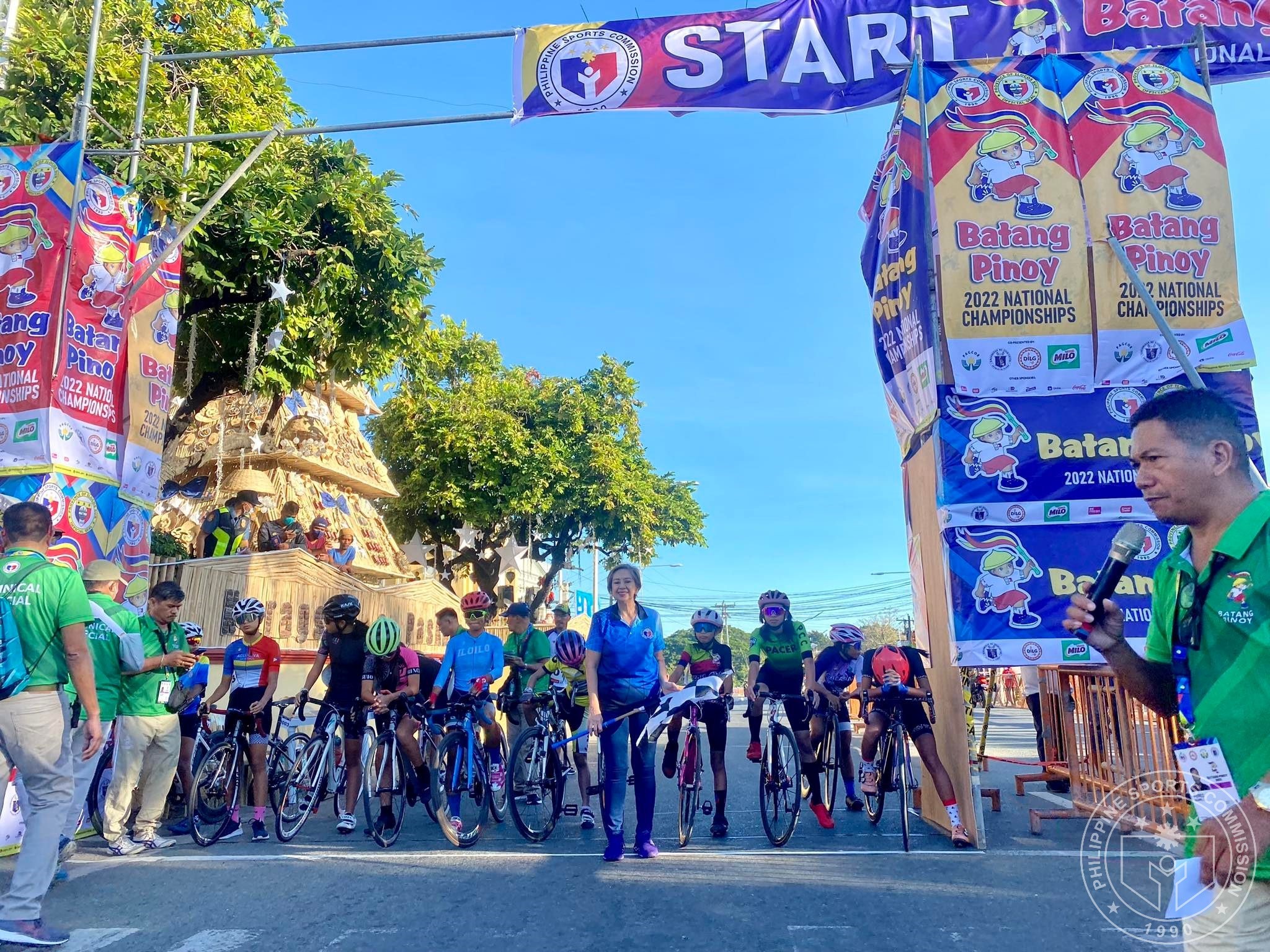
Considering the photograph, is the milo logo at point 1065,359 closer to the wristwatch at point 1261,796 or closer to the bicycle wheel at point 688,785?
the bicycle wheel at point 688,785

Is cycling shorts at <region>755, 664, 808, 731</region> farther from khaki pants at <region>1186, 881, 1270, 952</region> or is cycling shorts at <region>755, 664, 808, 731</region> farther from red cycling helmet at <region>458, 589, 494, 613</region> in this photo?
khaki pants at <region>1186, 881, 1270, 952</region>

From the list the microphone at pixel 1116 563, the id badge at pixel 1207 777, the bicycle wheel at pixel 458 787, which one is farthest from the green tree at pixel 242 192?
the id badge at pixel 1207 777

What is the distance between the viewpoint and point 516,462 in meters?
30.7

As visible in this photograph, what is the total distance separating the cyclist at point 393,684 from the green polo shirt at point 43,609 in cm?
281

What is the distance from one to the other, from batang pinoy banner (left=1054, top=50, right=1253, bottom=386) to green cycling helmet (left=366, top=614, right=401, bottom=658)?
6249mm

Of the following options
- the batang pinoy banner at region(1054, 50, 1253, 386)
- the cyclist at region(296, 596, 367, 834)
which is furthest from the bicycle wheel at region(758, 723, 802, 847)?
the batang pinoy banner at region(1054, 50, 1253, 386)

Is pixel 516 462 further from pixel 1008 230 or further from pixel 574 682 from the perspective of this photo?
pixel 1008 230

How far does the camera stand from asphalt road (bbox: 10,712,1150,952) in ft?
14.9

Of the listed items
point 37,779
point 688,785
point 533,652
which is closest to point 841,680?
point 688,785

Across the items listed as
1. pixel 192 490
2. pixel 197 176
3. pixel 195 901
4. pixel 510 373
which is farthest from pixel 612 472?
pixel 195 901

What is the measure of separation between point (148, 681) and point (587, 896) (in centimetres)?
406

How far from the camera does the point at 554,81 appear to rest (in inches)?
347

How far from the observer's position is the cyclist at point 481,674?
25.4 ft

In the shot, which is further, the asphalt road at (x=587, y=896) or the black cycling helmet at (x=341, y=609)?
the black cycling helmet at (x=341, y=609)
